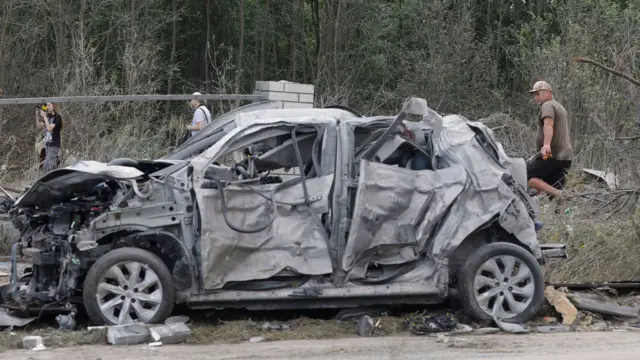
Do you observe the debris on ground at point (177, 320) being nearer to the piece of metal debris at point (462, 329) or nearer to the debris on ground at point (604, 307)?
the piece of metal debris at point (462, 329)

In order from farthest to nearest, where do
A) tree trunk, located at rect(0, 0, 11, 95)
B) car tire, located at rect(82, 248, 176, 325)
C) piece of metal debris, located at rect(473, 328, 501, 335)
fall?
tree trunk, located at rect(0, 0, 11, 95)
piece of metal debris, located at rect(473, 328, 501, 335)
car tire, located at rect(82, 248, 176, 325)

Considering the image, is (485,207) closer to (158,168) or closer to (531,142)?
(158,168)

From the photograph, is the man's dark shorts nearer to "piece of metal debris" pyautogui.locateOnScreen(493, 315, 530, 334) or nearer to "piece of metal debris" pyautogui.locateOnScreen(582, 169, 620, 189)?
"piece of metal debris" pyautogui.locateOnScreen(582, 169, 620, 189)

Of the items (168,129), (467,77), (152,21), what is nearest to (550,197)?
(168,129)

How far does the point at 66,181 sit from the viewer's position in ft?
27.3

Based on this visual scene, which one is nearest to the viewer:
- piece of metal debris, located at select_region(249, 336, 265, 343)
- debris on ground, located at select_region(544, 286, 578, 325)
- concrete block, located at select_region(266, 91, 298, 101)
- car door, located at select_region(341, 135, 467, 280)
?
piece of metal debris, located at select_region(249, 336, 265, 343)

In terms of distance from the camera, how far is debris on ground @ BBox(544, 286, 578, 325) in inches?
347

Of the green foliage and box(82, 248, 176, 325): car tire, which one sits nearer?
box(82, 248, 176, 325): car tire

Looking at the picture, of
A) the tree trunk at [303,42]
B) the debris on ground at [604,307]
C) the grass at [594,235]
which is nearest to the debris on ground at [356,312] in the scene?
the debris on ground at [604,307]

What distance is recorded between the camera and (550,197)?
41.5 ft

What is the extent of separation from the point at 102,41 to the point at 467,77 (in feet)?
36.6

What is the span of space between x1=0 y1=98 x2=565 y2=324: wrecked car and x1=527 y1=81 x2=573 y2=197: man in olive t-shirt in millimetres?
3785

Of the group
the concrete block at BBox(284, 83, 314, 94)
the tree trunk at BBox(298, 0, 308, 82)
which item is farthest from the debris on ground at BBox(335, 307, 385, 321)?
the tree trunk at BBox(298, 0, 308, 82)

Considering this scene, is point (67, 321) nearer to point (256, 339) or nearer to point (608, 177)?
point (256, 339)
